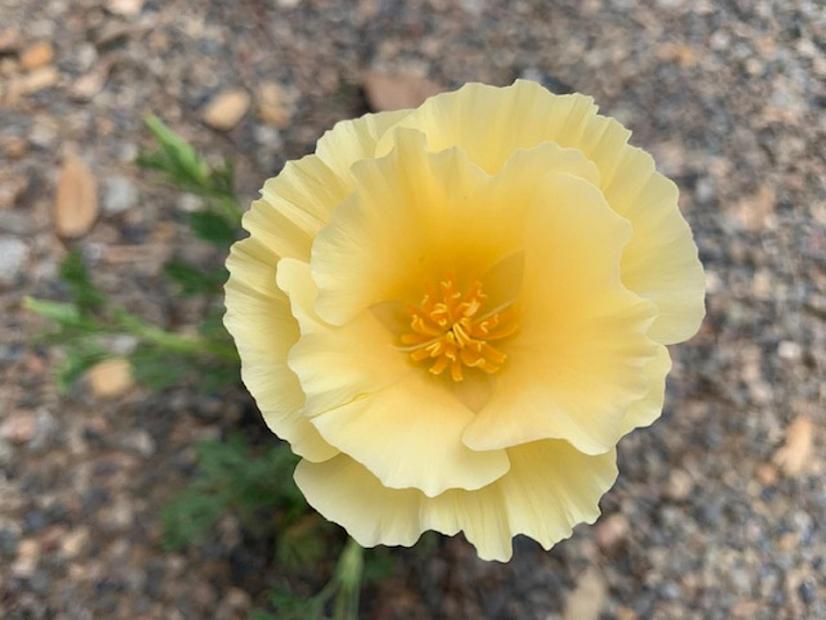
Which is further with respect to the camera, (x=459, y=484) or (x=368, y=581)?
(x=368, y=581)

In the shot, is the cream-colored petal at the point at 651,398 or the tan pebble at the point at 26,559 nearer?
the cream-colored petal at the point at 651,398

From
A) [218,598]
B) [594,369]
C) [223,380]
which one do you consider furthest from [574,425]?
[218,598]

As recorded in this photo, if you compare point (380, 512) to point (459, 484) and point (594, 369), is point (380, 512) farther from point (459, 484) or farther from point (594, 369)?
point (594, 369)

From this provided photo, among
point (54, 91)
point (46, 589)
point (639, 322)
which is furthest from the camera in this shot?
point (54, 91)

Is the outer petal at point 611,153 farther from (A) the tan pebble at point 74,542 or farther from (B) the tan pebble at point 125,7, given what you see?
(B) the tan pebble at point 125,7

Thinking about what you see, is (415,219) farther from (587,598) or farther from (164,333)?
(587,598)

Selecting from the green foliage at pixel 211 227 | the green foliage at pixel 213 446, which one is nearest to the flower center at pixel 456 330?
the green foliage at pixel 213 446

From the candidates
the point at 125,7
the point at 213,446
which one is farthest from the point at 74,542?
the point at 125,7
